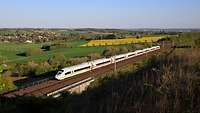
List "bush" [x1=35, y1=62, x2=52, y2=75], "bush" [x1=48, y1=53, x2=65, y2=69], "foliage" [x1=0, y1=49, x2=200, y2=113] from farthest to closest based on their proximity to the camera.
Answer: "bush" [x1=48, y1=53, x2=65, y2=69] < "bush" [x1=35, y1=62, x2=52, y2=75] < "foliage" [x1=0, y1=49, x2=200, y2=113]

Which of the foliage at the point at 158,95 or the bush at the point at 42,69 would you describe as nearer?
the foliage at the point at 158,95

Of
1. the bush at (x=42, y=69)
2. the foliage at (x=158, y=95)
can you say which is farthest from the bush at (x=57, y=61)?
the foliage at (x=158, y=95)

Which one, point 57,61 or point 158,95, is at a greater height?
point 158,95

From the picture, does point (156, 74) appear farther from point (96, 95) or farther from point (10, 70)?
point (10, 70)

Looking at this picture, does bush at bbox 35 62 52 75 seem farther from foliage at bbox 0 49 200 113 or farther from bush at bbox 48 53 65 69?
foliage at bbox 0 49 200 113

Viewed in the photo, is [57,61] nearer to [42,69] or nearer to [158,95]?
[42,69]

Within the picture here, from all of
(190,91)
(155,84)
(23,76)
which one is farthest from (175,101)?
(23,76)

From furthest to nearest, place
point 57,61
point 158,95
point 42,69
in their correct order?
point 57,61 → point 42,69 → point 158,95

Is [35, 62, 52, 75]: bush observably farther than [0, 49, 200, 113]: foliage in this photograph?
Yes

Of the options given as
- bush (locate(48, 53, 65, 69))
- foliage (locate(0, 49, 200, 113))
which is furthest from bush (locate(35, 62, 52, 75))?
foliage (locate(0, 49, 200, 113))

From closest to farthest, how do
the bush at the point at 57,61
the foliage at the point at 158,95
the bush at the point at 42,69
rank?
the foliage at the point at 158,95
the bush at the point at 42,69
the bush at the point at 57,61

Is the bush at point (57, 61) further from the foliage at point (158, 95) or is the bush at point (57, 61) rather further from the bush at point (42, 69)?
the foliage at point (158, 95)

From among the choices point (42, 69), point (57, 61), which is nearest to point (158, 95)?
point (42, 69)

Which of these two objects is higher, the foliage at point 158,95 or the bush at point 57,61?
the foliage at point 158,95
